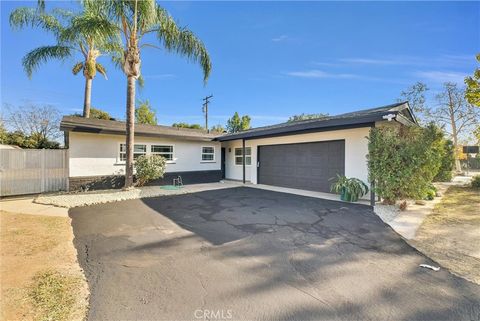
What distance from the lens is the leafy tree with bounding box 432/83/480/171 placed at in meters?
20.6

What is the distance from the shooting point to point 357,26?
883 centimetres

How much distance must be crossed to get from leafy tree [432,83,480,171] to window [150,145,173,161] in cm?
2503

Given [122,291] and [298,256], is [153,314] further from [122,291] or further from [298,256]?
[298,256]

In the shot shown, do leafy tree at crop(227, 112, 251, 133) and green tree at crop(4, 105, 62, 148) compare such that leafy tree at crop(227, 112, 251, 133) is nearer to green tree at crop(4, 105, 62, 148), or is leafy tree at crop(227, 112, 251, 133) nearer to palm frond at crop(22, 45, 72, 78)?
green tree at crop(4, 105, 62, 148)

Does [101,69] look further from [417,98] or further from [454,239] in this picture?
[417,98]

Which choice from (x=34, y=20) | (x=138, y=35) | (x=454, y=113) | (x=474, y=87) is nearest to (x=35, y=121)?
(x=34, y=20)

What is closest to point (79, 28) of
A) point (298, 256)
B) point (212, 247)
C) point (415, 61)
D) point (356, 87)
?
point (212, 247)

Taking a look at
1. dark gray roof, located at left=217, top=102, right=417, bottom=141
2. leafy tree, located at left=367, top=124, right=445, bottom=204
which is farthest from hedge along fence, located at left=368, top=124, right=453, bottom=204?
dark gray roof, located at left=217, top=102, right=417, bottom=141

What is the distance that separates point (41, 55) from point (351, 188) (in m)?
14.2

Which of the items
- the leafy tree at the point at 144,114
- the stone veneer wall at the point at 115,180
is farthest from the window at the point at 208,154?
the leafy tree at the point at 144,114

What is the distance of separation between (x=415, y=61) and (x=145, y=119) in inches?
964

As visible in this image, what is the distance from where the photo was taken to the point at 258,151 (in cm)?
1268

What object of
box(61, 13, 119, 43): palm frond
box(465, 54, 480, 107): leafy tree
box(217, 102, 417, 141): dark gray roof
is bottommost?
box(217, 102, 417, 141): dark gray roof

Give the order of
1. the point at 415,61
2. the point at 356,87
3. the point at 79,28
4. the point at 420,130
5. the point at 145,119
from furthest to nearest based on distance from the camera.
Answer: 1. the point at 145,119
2. the point at 356,87
3. the point at 415,61
4. the point at 79,28
5. the point at 420,130
